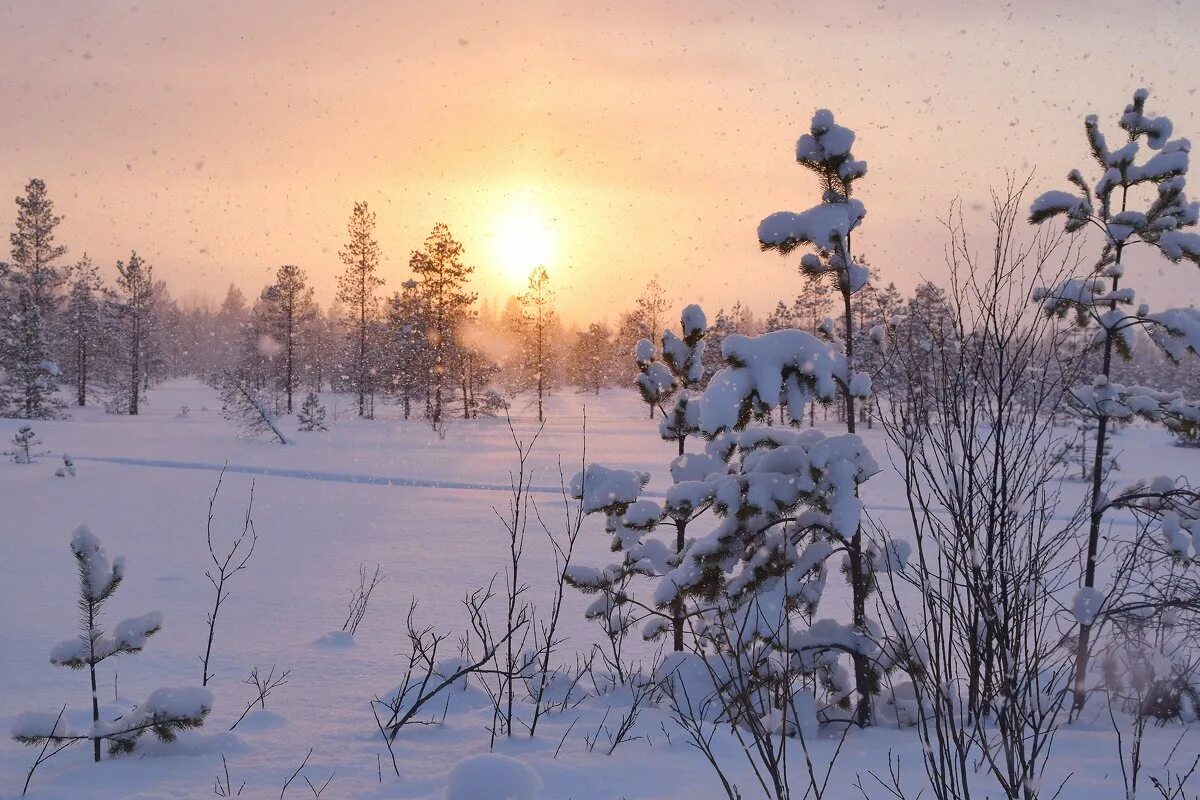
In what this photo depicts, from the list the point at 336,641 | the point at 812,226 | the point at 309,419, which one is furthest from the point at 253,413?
the point at 812,226

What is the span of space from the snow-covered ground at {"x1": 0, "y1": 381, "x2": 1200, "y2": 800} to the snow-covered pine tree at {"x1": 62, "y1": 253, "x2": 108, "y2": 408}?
2893cm

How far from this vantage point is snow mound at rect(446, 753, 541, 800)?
3023 millimetres

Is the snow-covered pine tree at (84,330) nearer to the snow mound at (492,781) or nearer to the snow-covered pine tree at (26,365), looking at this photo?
the snow-covered pine tree at (26,365)

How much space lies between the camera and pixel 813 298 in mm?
57594

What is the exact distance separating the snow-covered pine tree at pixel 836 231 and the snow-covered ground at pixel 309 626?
933 mm

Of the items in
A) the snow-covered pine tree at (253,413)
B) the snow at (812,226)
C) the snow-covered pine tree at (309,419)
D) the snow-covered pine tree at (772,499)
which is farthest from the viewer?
the snow-covered pine tree at (309,419)

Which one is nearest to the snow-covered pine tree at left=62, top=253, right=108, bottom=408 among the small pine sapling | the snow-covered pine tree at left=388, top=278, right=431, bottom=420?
the snow-covered pine tree at left=388, top=278, right=431, bottom=420

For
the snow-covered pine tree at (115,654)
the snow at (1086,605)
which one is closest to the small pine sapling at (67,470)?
the snow-covered pine tree at (115,654)

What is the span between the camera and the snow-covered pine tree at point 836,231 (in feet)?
15.8

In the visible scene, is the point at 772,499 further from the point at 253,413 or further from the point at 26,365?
the point at 26,365

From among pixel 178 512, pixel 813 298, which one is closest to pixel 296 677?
pixel 178 512

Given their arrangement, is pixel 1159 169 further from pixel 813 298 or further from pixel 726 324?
→ pixel 813 298

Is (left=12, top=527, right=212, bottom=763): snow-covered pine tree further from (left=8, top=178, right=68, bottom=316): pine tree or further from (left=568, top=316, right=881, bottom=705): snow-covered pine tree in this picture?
(left=8, top=178, right=68, bottom=316): pine tree

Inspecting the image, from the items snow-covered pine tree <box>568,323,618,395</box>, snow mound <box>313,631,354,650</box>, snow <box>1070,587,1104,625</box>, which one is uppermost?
snow-covered pine tree <box>568,323,618,395</box>
